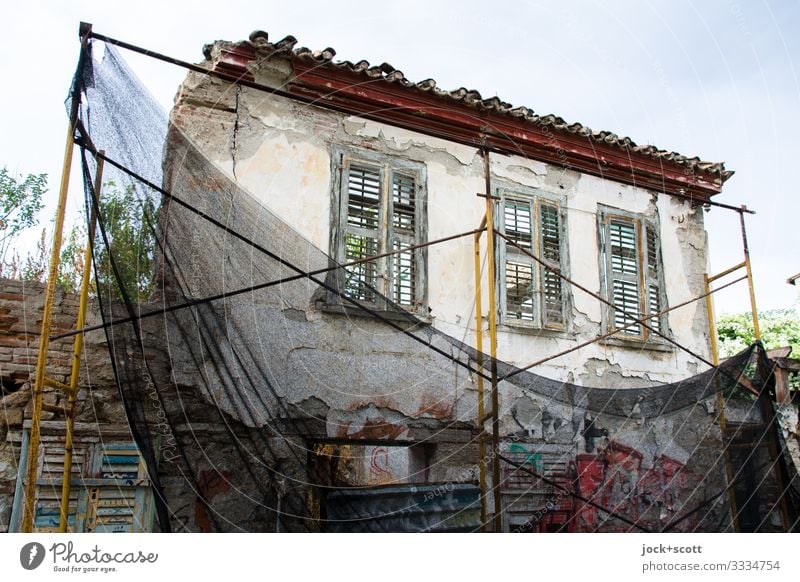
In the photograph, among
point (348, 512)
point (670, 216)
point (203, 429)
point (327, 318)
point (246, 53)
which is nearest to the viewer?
point (203, 429)

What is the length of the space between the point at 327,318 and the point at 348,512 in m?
0.85

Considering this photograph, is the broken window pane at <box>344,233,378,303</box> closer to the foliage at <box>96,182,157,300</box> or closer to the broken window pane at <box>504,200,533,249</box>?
the broken window pane at <box>504,200,533,249</box>

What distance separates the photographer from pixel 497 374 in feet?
9.84

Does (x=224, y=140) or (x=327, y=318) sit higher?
(x=224, y=140)

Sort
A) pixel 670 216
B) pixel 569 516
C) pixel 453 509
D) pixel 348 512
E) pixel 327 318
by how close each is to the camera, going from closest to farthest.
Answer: pixel 327 318 < pixel 348 512 < pixel 453 509 < pixel 569 516 < pixel 670 216

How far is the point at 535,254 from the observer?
4.15 meters

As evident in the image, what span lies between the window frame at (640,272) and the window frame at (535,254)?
278mm

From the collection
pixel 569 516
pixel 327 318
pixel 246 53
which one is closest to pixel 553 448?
pixel 569 516

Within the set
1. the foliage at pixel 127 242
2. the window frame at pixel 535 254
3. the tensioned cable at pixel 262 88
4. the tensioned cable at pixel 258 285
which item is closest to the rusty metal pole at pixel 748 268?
the tensioned cable at pixel 262 88

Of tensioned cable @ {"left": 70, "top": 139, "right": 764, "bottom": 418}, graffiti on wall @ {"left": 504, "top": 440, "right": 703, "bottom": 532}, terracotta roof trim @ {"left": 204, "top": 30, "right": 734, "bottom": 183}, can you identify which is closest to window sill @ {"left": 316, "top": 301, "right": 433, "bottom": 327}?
tensioned cable @ {"left": 70, "top": 139, "right": 764, "bottom": 418}

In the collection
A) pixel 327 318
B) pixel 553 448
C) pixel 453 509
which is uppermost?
pixel 327 318

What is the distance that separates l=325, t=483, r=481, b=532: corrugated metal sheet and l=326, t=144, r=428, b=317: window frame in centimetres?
97
